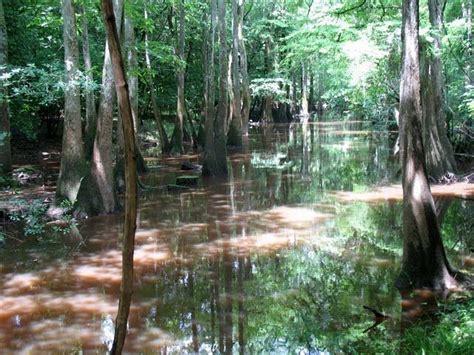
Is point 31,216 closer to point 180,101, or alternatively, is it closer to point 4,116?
point 4,116

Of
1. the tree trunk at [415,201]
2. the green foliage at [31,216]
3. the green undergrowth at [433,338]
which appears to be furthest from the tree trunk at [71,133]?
the green undergrowth at [433,338]

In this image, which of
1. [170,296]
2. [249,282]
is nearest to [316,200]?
[249,282]

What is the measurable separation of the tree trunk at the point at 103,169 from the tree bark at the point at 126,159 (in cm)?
966

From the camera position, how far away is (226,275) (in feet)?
25.2

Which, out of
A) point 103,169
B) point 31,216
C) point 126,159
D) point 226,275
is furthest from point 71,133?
point 126,159

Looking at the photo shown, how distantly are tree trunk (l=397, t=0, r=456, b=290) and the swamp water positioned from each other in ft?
1.58

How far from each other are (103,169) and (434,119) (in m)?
8.87

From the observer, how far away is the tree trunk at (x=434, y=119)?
45.4 feet

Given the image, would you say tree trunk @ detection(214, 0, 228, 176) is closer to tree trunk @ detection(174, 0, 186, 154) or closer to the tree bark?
tree trunk @ detection(174, 0, 186, 154)

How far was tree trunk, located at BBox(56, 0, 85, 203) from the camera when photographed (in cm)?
1177

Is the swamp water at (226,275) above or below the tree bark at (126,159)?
below

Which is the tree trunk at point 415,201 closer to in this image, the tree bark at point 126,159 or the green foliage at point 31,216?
the tree bark at point 126,159

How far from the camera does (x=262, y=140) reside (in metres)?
30.5

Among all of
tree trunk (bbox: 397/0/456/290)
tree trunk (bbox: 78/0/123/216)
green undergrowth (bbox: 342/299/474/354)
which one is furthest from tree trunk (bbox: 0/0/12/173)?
green undergrowth (bbox: 342/299/474/354)
